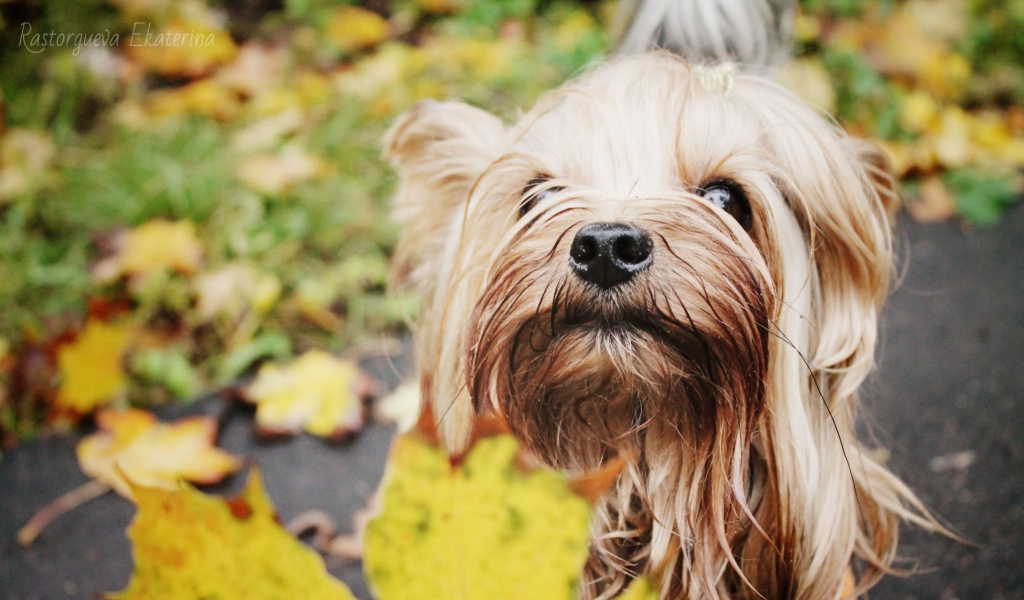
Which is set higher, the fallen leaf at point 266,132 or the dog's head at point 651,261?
the dog's head at point 651,261

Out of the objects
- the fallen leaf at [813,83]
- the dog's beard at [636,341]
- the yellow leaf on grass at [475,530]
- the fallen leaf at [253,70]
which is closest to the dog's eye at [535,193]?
the dog's beard at [636,341]

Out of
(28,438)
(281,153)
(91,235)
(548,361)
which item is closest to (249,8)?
(281,153)

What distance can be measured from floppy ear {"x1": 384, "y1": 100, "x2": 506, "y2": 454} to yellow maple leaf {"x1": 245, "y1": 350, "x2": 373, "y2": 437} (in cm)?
72

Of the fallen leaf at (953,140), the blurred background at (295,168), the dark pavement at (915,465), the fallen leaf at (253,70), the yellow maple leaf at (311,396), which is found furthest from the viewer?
the fallen leaf at (253,70)

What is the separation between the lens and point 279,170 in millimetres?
3012

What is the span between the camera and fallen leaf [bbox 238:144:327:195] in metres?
2.95

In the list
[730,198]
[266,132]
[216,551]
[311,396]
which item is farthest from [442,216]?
[266,132]

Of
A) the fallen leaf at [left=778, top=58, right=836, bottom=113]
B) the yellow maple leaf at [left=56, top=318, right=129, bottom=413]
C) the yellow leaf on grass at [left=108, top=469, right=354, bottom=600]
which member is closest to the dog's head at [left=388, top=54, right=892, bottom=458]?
the yellow leaf on grass at [left=108, top=469, right=354, bottom=600]

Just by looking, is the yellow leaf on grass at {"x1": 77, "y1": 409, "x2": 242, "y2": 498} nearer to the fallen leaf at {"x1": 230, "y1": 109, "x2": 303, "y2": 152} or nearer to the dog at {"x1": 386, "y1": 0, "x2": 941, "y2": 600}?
the dog at {"x1": 386, "y1": 0, "x2": 941, "y2": 600}

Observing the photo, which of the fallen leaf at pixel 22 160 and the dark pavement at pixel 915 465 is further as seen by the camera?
the fallen leaf at pixel 22 160

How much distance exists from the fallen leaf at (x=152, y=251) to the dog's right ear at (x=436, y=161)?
4.23ft

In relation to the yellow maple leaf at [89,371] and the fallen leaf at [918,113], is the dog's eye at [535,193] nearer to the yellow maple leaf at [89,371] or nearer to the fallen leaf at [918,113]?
the yellow maple leaf at [89,371]

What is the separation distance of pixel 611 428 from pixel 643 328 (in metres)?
0.26

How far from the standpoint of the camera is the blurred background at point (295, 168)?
7.78ft
